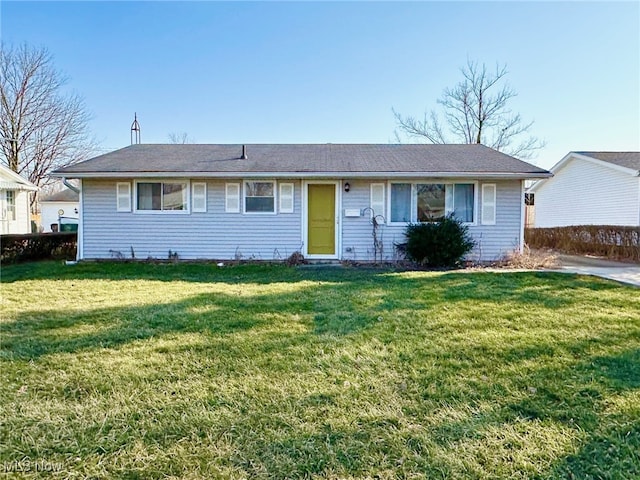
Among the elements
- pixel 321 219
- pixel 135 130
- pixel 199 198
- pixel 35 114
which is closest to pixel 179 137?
pixel 35 114

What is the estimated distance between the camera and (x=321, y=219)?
10.1 metres

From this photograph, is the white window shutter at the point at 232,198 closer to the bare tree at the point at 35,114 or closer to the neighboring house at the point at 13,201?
the neighboring house at the point at 13,201

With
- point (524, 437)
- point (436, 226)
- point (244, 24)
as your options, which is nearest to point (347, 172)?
point (436, 226)

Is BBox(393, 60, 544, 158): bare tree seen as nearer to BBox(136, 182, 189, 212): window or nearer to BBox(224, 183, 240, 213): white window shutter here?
BBox(224, 183, 240, 213): white window shutter

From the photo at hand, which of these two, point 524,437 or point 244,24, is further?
point 244,24

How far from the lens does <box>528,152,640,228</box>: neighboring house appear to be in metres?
12.9

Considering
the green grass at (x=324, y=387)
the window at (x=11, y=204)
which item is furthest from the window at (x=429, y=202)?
the window at (x=11, y=204)

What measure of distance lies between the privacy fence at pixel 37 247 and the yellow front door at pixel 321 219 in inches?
307

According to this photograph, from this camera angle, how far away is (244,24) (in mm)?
11570

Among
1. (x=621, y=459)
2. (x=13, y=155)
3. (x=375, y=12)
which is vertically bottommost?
(x=621, y=459)

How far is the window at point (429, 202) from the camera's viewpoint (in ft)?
32.8

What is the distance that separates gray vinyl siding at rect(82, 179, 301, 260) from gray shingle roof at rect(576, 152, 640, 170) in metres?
12.2

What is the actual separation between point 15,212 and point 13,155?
7598 mm

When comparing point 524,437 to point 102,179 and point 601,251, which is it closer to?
point 102,179
